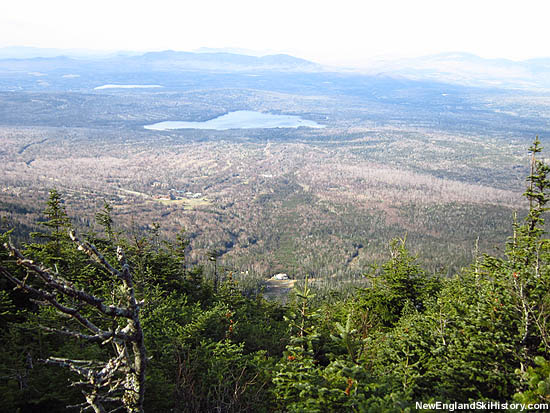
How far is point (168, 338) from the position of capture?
1074cm

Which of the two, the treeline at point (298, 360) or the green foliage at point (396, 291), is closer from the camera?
the treeline at point (298, 360)

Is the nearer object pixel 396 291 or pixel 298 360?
pixel 298 360

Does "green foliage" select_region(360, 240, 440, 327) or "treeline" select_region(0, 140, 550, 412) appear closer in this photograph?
"treeline" select_region(0, 140, 550, 412)

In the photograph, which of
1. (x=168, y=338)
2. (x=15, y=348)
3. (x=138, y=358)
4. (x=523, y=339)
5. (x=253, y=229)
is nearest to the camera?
(x=138, y=358)

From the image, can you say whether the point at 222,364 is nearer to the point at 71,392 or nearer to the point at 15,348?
the point at 71,392

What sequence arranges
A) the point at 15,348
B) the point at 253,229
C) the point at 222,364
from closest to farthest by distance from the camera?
1. the point at 15,348
2. the point at 222,364
3. the point at 253,229

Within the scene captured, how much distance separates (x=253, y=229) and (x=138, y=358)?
119256 millimetres

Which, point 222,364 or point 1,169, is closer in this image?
point 222,364

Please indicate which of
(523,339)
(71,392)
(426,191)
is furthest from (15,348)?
(426,191)

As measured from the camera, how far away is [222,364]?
9695 mm

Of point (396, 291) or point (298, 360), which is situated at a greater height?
point (298, 360)

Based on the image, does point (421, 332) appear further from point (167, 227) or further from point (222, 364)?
point (167, 227)

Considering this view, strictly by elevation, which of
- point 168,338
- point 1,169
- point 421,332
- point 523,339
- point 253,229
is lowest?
point 253,229

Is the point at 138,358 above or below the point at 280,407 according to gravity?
above
